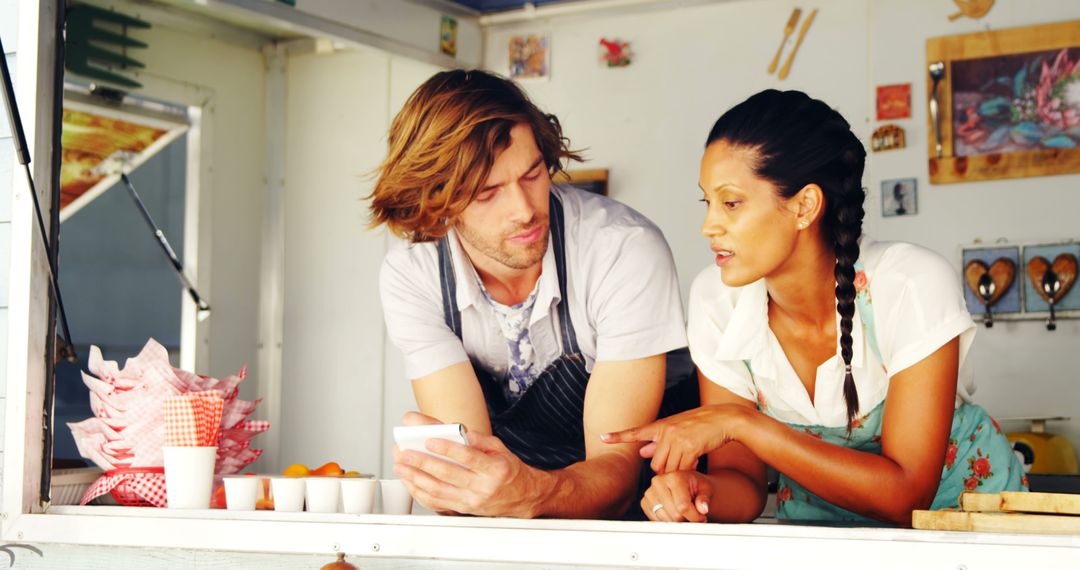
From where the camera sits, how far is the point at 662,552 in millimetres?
1446

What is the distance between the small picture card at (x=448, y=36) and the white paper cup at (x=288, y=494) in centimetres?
258

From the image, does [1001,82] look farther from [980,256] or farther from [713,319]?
[713,319]

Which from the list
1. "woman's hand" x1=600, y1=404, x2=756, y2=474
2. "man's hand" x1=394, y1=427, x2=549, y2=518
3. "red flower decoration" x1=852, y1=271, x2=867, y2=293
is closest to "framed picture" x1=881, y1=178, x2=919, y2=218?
"red flower decoration" x1=852, y1=271, x2=867, y2=293

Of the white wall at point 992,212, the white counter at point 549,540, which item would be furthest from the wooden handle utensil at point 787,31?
the white counter at point 549,540

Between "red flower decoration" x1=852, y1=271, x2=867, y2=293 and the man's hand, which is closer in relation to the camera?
the man's hand

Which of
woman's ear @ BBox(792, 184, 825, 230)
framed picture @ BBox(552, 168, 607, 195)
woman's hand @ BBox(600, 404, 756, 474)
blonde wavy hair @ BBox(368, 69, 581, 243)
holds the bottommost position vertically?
woman's hand @ BBox(600, 404, 756, 474)

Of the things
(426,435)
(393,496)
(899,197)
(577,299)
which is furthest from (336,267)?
(426,435)

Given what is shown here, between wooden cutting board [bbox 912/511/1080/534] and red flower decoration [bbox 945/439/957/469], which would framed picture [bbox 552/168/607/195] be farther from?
wooden cutting board [bbox 912/511/1080/534]

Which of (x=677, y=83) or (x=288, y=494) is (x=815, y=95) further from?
(x=288, y=494)

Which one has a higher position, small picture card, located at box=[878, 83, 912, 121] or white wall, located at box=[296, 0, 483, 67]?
white wall, located at box=[296, 0, 483, 67]

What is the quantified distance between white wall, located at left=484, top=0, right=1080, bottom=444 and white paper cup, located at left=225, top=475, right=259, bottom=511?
7.69 feet

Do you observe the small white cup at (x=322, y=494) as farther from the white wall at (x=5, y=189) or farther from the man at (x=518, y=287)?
the white wall at (x=5, y=189)

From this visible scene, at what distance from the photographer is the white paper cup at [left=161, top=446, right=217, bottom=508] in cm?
185

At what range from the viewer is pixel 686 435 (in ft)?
5.81
